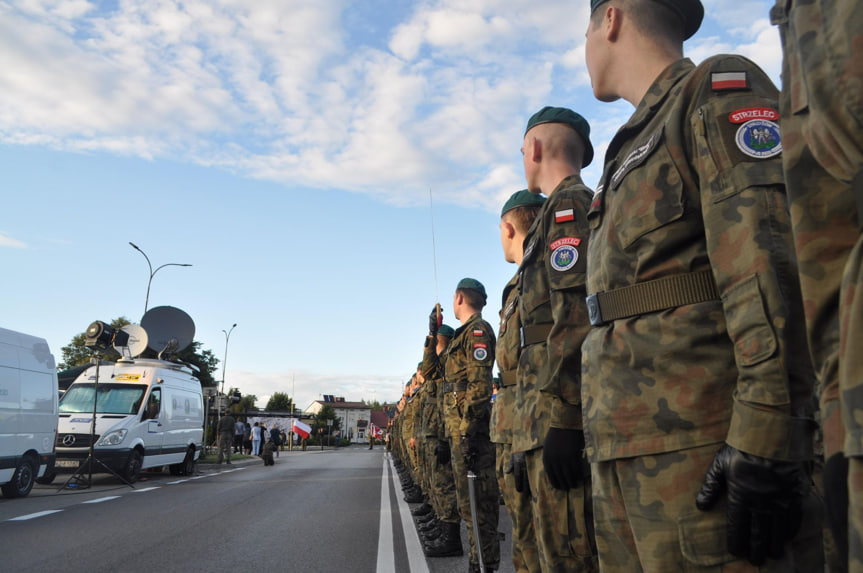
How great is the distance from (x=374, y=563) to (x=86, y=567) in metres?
2.19

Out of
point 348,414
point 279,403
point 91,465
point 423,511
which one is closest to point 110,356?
point 91,465

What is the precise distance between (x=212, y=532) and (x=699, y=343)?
6435 millimetres

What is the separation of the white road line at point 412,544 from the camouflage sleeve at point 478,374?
1149 mm

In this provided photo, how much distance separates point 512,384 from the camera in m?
3.48

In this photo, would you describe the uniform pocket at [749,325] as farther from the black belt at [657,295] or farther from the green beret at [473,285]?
the green beret at [473,285]

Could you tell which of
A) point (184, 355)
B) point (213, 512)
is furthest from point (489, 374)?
point (184, 355)

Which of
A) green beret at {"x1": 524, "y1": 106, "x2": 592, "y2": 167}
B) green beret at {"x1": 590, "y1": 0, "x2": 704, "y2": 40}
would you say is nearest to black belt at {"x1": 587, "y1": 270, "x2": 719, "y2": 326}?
green beret at {"x1": 590, "y1": 0, "x2": 704, "y2": 40}

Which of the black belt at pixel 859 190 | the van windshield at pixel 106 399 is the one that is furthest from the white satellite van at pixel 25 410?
the black belt at pixel 859 190

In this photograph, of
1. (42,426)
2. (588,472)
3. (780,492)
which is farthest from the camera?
(42,426)

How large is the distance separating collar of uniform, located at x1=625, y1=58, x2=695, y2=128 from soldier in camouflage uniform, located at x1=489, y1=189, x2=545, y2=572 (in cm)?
147

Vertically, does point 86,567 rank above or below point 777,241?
below

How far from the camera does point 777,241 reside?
1472 millimetres

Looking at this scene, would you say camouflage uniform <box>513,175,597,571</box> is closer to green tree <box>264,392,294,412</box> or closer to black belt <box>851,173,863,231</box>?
black belt <box>851,173,863,231</box>

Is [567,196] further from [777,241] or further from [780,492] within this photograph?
[780,492]
